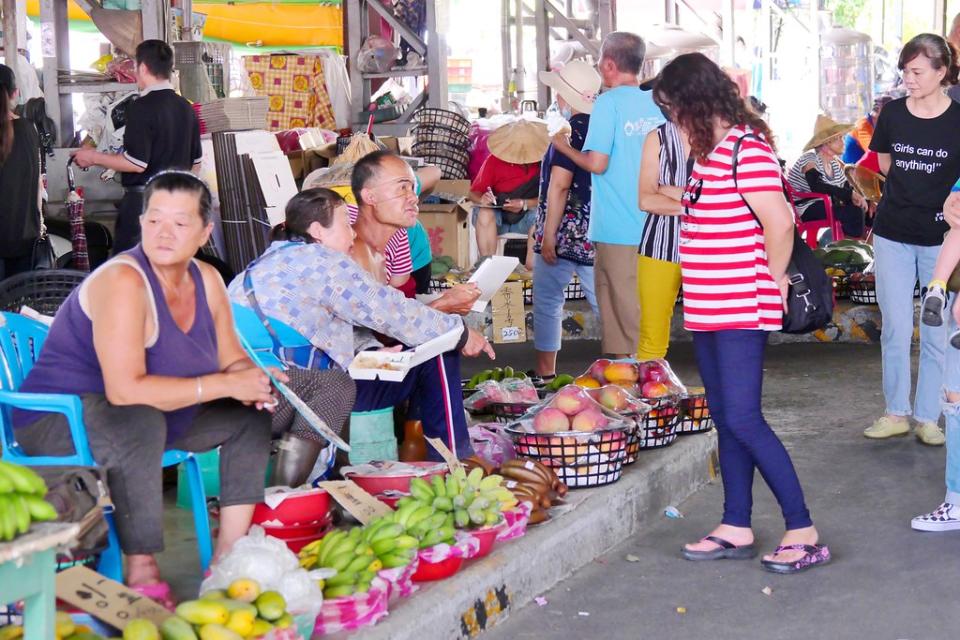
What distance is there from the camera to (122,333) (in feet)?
11.5

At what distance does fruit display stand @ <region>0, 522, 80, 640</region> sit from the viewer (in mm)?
2469

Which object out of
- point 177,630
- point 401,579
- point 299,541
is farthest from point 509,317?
point 177,630

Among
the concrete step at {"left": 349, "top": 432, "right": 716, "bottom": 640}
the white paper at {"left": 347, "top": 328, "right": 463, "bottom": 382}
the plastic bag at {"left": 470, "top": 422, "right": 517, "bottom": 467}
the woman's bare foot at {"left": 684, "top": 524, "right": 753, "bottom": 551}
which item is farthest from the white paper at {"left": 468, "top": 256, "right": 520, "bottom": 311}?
the woman's bare foot at {"left": 684, "top": 524, "right": 753, "bottom": 551}

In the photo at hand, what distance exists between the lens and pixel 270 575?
3.46 m

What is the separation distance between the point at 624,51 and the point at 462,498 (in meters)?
3.19

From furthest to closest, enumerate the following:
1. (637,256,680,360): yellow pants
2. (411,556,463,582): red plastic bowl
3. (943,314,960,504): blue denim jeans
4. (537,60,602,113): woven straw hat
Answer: (537,60,602,113): woven straw hat
(637,256,680,360): yellow pants
(943,314,960,504): blue denim jeans
(411,556,463,582): red plastic bowl

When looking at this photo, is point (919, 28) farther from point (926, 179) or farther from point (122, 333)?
point (122, 333)

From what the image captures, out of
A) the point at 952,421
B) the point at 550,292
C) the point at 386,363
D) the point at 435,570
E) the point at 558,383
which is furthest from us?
the point at 550,292

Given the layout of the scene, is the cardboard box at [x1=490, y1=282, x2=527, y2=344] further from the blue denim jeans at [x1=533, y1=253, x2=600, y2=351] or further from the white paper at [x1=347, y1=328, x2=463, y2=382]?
the white paper at [x1=347, y1=328, x2=463, y2=382]

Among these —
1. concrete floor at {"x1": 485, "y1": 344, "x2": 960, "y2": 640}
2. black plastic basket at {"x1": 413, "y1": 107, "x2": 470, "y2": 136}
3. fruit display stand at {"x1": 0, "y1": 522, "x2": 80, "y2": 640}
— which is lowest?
concrete floor at {"x1": 485, "y1": 344, "x2": 960, "y2": 640}

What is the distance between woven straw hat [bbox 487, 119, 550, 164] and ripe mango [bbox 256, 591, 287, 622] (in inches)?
280

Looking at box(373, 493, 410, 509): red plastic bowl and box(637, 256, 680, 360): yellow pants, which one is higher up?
box(637, 256, 680, 360): yellow pants

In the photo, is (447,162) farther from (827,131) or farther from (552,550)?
(552,550)

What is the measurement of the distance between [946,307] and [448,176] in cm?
625
